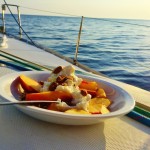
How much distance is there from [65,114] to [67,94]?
102 mm

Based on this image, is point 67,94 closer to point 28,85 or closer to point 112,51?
point 28,85

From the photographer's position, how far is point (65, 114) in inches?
27.1

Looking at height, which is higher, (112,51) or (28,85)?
(28,85)

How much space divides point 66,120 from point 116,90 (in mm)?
300

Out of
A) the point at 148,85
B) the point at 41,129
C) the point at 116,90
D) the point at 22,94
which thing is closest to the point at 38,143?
the point at 41,129

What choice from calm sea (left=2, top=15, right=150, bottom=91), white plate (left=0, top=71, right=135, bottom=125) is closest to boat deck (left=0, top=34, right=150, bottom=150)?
white plate (left=0, top=71, right=135, bottom=125)

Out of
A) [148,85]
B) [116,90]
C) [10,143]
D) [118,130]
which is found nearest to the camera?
[10,143]

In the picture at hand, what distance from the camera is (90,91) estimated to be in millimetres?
879

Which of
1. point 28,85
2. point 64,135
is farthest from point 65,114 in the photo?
point 28,85

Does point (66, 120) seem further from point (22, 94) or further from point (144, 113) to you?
point (144, 113)

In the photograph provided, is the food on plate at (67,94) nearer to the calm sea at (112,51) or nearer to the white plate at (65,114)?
the white plate at (65,114)

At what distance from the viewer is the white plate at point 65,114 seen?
692 mm

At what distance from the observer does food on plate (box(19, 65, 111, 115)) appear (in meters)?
0.75

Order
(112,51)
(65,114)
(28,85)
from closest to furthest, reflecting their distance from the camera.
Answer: (65,114) < (28,85) < (112,51)
